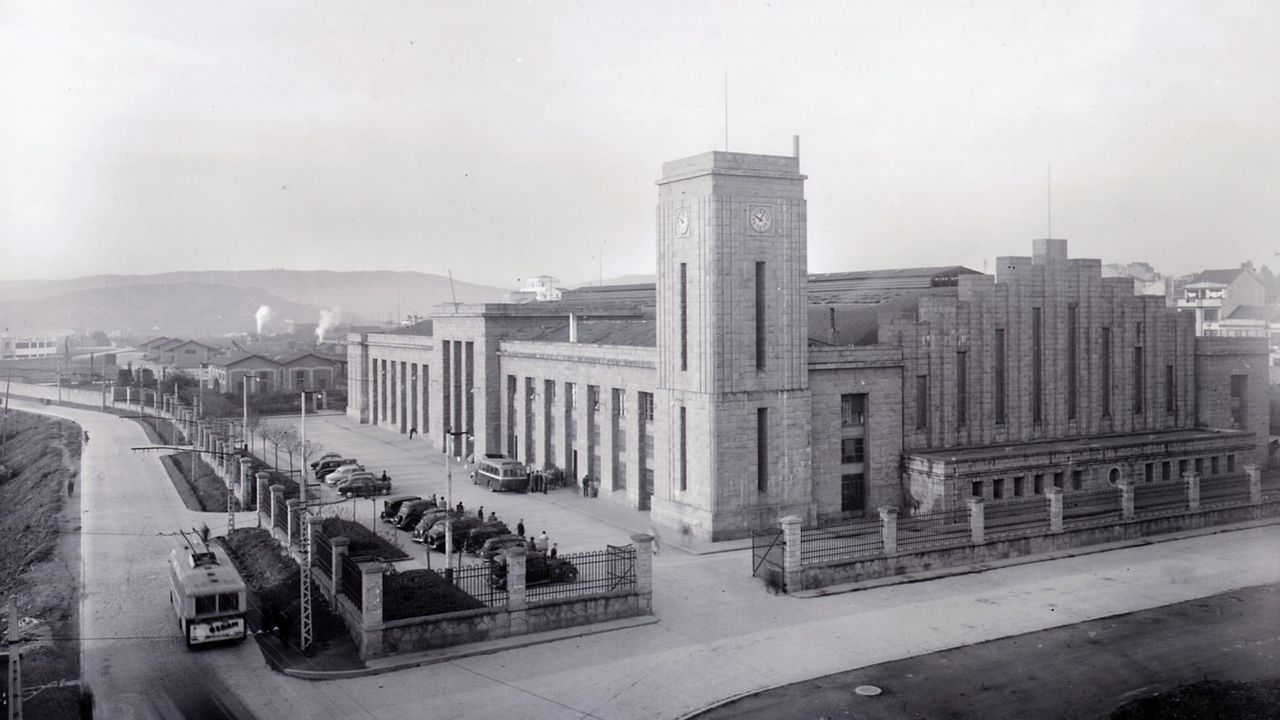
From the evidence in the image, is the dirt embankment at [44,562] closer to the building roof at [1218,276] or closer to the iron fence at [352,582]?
the iron fence at [352,582]

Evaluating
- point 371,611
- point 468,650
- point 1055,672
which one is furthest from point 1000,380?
point 371,611

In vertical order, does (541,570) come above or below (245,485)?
below

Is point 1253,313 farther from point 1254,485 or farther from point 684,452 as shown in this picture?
point 684,452

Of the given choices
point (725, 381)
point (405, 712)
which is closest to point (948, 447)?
point (725, 381)

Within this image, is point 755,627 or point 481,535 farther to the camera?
point 481,535

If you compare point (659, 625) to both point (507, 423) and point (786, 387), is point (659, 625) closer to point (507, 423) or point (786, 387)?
point (786, 387)

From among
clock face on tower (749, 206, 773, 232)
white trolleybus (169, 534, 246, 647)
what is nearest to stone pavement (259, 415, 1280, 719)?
white trolleybus (169, 534, 246, 647)
